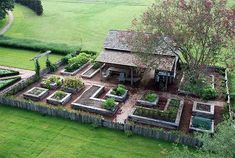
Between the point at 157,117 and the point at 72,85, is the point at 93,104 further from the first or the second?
the point at 157,117

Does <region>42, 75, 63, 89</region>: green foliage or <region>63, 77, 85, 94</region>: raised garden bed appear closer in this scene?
<region>63, 77, 85, 94</region>: raised garden bed

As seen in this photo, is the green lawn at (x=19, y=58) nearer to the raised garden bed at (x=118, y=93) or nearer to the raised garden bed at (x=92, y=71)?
the raised garden bed at (x=92, y=71)

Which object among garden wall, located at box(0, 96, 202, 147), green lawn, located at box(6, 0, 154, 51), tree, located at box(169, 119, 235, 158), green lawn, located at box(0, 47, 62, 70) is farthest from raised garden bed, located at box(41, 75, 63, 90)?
tree, located at box(169, 119, 235, 158)

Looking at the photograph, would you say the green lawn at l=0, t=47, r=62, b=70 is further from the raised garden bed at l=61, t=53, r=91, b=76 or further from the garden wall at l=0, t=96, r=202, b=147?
the garden wall at l=0, t=96, r=202, b=147

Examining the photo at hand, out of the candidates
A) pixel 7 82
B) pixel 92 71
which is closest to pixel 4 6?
pixel 7 82

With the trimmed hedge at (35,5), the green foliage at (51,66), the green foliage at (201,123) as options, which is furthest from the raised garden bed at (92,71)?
the trimmed hedge at (35,5)

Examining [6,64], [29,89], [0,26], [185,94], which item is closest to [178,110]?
[185,94]
